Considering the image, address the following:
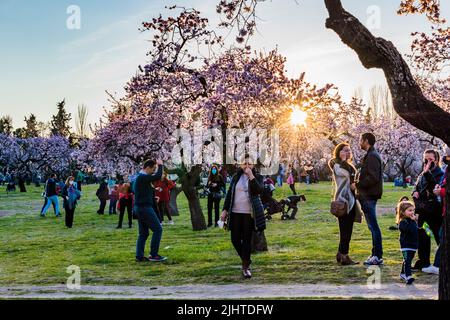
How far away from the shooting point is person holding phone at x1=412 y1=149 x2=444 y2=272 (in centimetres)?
951

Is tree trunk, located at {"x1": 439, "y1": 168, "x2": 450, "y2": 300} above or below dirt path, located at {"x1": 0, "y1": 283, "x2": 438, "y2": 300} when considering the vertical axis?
above

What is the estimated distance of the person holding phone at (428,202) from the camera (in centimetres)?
951

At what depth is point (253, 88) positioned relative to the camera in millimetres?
15562

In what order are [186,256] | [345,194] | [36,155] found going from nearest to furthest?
[345,194]
[186,256]
[36,155]

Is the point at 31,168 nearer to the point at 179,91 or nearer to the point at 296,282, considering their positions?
the point at 179,91

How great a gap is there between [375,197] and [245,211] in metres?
2.40

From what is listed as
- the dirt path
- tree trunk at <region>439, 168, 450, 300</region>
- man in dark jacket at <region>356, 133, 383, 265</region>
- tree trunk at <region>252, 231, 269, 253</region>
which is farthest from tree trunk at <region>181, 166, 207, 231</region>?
tree trunk at <region>439, 168, 450, 300</region>

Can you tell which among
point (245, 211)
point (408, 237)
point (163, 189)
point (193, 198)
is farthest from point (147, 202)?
point (163, 189)

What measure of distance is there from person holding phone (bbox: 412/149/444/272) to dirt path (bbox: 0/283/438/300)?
4.26 feet

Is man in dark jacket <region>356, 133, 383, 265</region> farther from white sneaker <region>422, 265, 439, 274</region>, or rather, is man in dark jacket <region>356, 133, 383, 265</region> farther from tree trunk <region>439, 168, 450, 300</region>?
tree trunk <region>439, 168, 450, 300</region>

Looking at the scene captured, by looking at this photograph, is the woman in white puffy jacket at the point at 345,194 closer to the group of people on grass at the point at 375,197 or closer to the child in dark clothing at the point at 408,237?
the group of people on grass at the point at 375,197

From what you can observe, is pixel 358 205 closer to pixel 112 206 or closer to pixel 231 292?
pixel 231 292

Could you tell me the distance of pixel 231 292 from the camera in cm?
829

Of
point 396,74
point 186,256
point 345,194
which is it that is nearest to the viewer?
point 396,74
